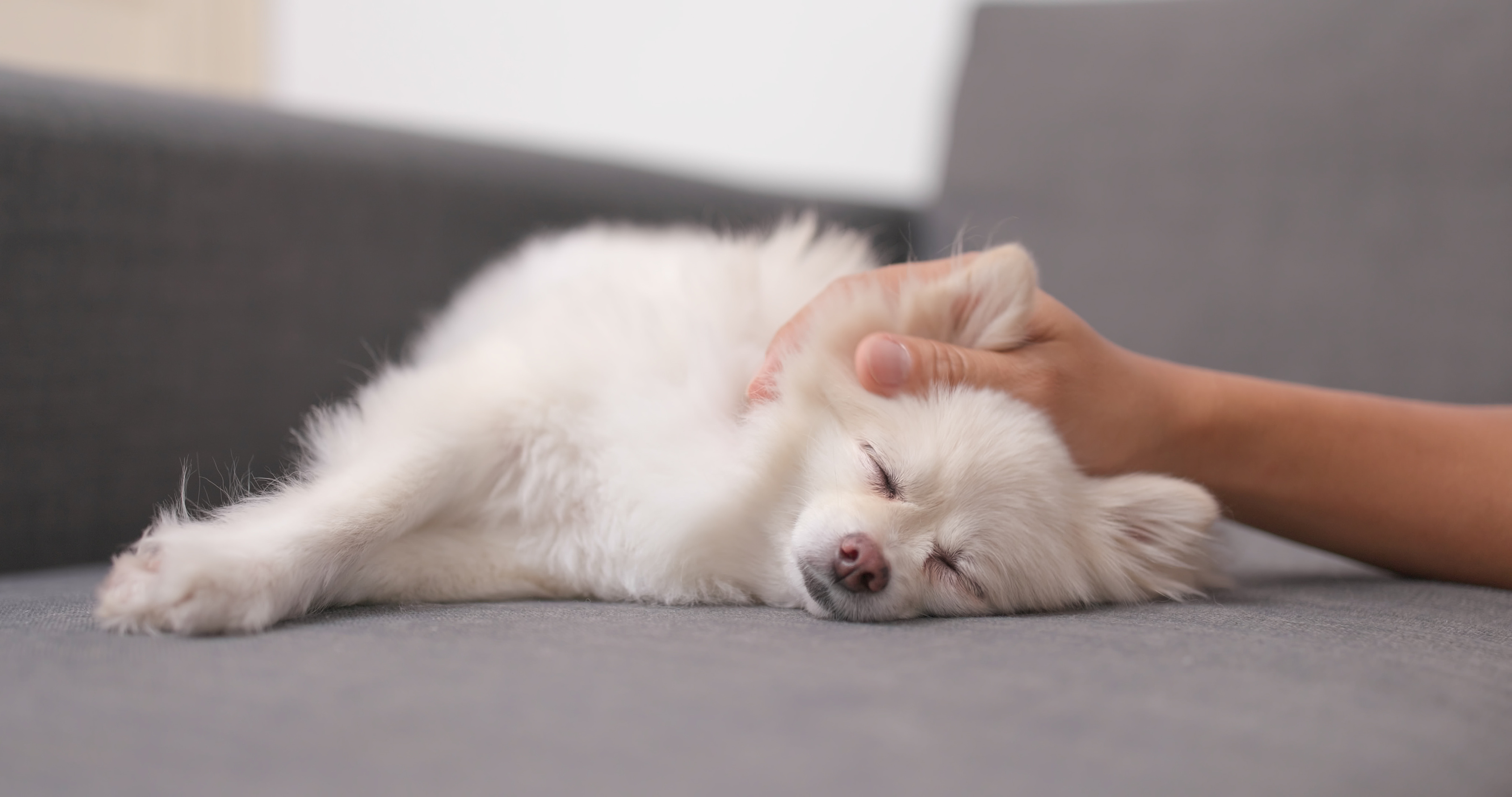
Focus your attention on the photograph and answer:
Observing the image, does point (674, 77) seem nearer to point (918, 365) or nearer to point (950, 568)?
point (918, 365)

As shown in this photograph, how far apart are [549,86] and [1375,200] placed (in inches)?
132

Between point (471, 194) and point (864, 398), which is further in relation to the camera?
point (471, 194)

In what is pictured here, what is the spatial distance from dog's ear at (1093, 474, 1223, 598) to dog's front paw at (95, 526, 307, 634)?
1143 mm

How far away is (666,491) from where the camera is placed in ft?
4.92

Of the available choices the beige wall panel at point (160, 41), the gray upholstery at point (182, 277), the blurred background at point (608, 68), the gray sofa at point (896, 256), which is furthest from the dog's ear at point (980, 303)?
the beige wall panel at point (160, 41)

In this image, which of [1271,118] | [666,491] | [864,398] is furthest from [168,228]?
[1271,118]

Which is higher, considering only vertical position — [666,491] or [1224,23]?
[1224,23]

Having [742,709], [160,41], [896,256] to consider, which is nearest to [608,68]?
[896,256]

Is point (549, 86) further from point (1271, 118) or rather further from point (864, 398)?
point (864, 398)

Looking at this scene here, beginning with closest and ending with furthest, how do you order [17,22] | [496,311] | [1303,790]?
1. [1303,790]
2. [496,311]
3. [17,22]

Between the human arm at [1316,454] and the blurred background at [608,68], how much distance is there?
147 centimetres

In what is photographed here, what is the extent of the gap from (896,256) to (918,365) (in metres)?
1.51

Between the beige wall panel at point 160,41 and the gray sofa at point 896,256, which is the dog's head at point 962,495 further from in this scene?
the beige wall panel at point 160,41

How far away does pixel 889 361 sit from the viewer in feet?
4.50
